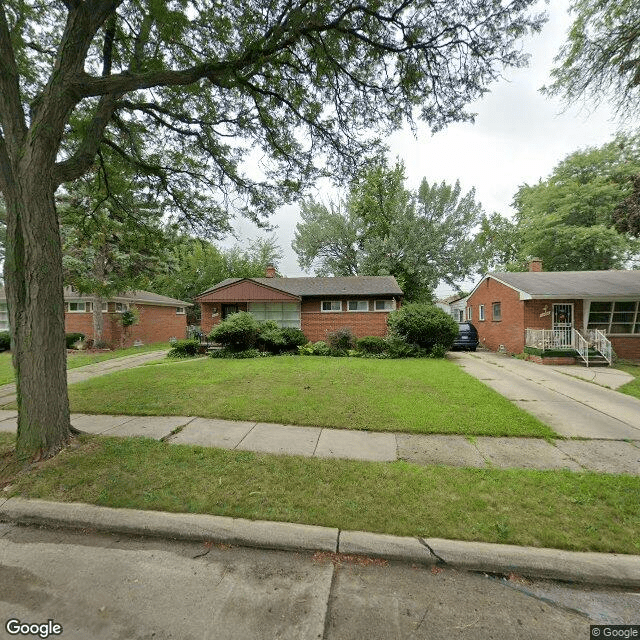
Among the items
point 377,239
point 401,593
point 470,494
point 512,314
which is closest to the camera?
point 401,593

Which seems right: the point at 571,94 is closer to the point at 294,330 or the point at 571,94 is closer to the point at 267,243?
the point at 294,330

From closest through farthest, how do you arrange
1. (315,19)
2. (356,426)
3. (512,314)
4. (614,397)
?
(315,19) → (356,426) → (614,397) → (512,314)

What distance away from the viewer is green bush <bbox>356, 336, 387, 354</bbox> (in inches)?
554

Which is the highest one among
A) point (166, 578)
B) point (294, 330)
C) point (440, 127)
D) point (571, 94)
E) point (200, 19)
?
point (571, 94)

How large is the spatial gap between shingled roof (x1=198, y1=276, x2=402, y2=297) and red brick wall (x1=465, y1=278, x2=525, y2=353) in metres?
5.14

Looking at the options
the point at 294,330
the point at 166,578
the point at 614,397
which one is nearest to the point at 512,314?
the point at 614,397

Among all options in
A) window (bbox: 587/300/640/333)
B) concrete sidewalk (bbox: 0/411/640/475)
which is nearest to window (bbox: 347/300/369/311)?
window (bbox: 587/300/640/333)

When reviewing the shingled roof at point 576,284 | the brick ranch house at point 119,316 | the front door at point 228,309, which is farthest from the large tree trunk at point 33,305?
the brick ranch house at point 119,316

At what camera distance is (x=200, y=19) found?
186 inches

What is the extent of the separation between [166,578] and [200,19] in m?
7.05

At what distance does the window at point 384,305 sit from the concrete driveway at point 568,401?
6.71 meters

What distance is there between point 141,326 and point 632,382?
2461 centimetres

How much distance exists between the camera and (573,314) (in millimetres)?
13500

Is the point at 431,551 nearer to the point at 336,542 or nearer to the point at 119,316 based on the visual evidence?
the point at 336,542
